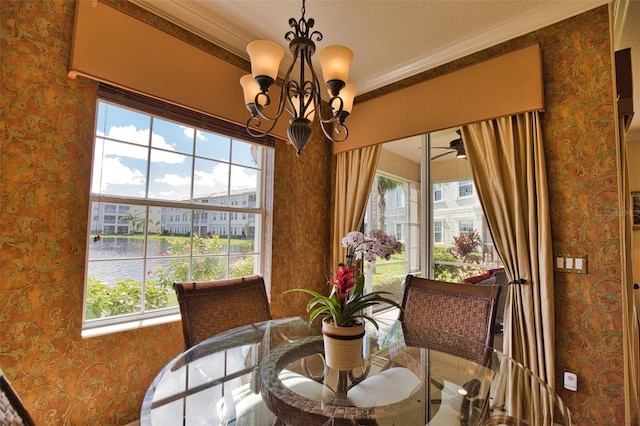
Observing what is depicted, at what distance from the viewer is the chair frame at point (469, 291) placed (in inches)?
64.1

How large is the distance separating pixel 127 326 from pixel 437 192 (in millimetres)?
2670

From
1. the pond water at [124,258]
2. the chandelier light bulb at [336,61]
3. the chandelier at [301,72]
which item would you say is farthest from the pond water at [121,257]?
the chandelier light bulb at [336,61]

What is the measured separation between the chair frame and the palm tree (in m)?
1.46

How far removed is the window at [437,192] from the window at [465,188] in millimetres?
175

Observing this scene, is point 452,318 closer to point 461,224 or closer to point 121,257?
point 461,224

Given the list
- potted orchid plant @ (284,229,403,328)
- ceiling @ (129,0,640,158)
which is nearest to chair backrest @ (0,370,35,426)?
potted orchid plant @ (284,229,403,328)

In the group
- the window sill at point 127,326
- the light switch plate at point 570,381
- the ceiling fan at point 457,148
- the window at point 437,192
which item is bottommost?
the light switch plate at point 570,381

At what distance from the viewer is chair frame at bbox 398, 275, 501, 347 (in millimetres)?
1627

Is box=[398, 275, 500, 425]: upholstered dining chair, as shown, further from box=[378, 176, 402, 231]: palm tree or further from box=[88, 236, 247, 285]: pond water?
box=[88, 236, 247, 285]: pond water

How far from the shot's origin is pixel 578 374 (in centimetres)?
186

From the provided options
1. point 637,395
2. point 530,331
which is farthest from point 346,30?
point 637,395

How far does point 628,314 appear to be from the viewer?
5.80 feet

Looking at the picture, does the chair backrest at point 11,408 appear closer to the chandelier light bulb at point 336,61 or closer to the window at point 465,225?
the chandelier light bulb at point 336,61

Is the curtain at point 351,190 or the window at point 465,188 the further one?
the curtain at point 351,190
